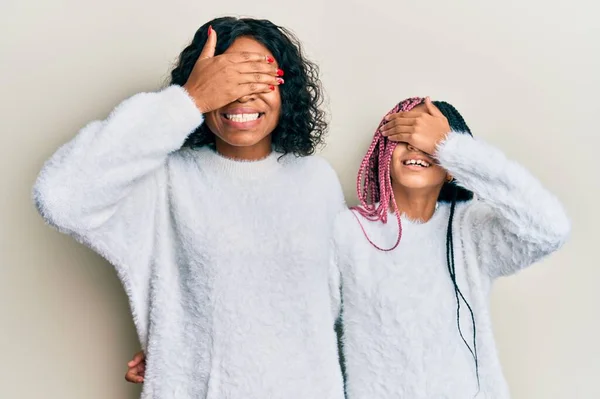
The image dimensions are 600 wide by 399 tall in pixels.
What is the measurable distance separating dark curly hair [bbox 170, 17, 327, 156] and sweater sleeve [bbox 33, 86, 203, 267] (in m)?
0.12

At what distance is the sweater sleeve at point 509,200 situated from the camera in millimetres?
1218

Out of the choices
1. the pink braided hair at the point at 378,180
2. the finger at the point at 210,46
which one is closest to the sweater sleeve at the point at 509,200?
A: the pink braided hair at the point at 378,180

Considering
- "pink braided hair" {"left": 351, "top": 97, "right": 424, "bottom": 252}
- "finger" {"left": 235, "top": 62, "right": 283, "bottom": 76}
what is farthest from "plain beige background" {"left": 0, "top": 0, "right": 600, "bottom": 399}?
"finger" {"left": 235, "top": 62, "right": 283, "bottom": 76}

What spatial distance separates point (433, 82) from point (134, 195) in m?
0.71

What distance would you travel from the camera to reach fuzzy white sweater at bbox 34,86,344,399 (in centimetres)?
123

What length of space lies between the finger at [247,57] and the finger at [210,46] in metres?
0.04

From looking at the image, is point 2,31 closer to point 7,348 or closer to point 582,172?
point 7,348

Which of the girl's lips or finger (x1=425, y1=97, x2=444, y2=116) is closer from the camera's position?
the girl's lips

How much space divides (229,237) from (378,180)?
0.34m

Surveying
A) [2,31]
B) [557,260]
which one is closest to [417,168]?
[557,260]

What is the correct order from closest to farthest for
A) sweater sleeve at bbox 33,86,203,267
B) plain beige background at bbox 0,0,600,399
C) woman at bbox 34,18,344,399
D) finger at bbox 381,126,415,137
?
sweater sleeve at bbox 33,86,203,267 < woman at bbox 34,18,344,399 < finger at bbox 381,126,415,137 < plain beige background at bbox 0,0,600,399

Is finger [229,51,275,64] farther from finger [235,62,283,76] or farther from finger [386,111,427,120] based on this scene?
finger [386,111,427,120]

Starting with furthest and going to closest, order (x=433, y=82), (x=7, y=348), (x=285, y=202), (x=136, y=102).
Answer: (x=433, y=82) < (x=7, y=348) < (x=285, y=202) < (x=136, y=102)

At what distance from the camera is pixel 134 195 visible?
1232 mm
